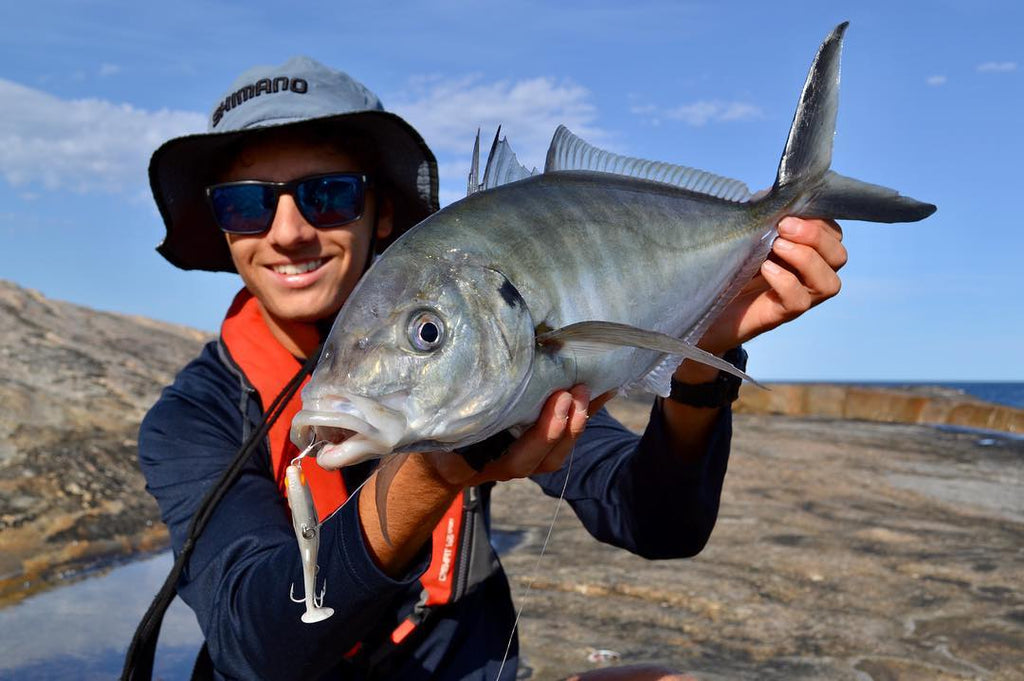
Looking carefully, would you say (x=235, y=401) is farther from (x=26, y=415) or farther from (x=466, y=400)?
(x=26, y=415)

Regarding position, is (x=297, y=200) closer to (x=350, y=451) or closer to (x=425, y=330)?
(x=425, y=330)

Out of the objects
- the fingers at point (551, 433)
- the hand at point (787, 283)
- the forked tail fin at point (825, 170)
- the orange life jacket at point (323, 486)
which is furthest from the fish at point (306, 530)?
the forked tail fin at point (825, 170)

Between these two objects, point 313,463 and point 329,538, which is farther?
point 313,463

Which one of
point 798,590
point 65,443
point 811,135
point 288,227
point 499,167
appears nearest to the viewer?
point 499,167

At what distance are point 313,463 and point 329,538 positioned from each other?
60 centimetres

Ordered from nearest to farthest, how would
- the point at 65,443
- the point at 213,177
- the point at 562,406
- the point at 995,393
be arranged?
the point at 562,406
the point at 213,177
the point at 65,443
the point at 995,393

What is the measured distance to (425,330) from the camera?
1.66 meters

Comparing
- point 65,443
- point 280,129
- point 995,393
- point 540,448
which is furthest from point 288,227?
point 995,393

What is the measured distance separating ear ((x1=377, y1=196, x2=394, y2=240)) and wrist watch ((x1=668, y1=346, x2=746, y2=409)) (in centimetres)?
120

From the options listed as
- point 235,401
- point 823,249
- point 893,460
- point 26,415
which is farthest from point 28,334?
point 893,460

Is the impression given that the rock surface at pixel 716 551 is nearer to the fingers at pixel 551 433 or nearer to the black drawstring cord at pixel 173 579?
the black drawstring cord at pixel 173 579

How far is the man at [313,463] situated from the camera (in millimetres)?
2211

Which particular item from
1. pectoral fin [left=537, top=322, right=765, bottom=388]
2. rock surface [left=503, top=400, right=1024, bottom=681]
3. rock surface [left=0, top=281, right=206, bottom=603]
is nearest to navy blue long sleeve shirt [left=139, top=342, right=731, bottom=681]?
pectoral fin [left=537, top=322, right=765, bottom=388]

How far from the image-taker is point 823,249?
7.89 ft
